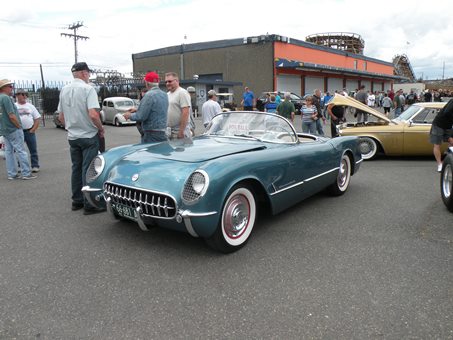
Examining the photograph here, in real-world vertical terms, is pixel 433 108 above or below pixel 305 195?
above

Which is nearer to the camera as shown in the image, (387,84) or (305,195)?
(305,195)

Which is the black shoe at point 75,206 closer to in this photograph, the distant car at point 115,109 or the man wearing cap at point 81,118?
the man wearing cap at point 81,118

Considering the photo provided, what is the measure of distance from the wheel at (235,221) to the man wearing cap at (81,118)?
6.77ft

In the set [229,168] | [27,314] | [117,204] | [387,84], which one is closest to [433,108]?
[229,168]

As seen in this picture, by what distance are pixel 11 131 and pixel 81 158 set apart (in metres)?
2.50

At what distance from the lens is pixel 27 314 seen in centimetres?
255

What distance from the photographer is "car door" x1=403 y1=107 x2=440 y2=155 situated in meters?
8.05

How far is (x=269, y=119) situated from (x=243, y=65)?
27618 millimetres

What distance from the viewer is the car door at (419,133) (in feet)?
26.4

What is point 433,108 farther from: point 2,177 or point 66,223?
point 2,177

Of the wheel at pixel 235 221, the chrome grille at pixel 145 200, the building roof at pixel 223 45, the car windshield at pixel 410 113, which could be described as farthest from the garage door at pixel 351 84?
the chrome grille at pixel 145 200

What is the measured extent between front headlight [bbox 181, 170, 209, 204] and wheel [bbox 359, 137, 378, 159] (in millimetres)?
6173

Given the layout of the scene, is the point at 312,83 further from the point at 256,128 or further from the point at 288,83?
the point at 256,128

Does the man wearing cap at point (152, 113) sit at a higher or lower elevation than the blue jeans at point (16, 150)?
higher
